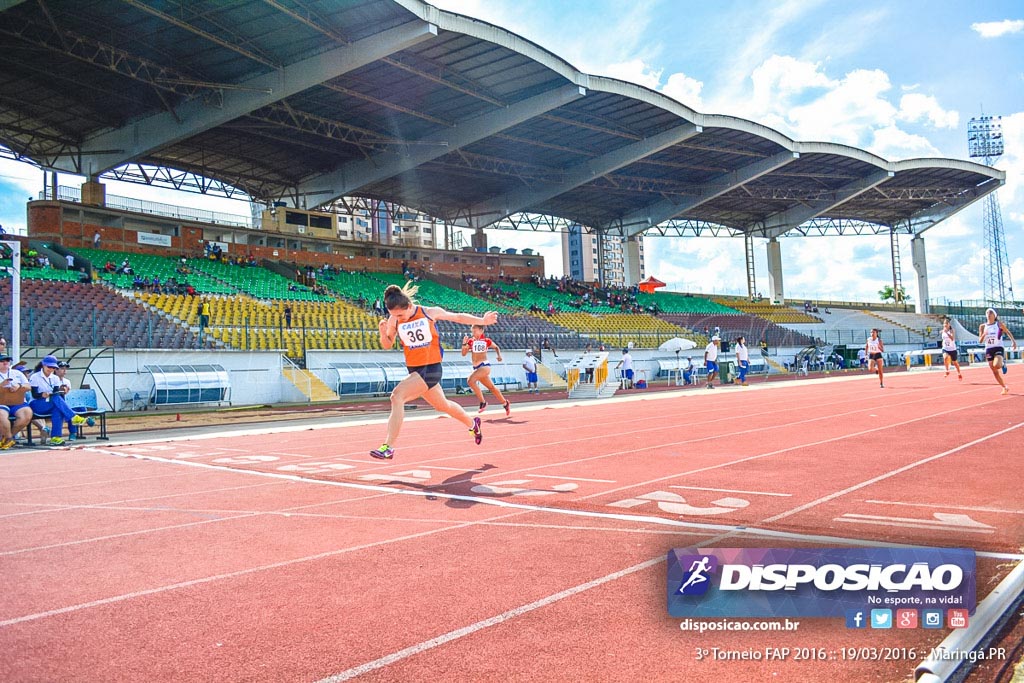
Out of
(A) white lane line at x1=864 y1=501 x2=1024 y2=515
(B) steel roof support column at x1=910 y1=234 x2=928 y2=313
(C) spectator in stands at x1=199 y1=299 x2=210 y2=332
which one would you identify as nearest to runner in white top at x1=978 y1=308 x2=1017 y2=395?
(A) white lane line at x1=864 y1=501 x2=1024 y2=515

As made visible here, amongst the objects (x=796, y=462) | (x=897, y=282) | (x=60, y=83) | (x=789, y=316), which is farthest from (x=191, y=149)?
(x=897, y=282)

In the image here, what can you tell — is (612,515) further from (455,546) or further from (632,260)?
(632,260)

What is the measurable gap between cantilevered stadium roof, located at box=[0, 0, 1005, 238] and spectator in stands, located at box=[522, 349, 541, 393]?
13.9 meters

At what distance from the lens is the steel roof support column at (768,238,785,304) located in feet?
226

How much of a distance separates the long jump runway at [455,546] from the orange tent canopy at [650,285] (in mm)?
56824

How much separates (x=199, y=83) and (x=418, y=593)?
1374 inches

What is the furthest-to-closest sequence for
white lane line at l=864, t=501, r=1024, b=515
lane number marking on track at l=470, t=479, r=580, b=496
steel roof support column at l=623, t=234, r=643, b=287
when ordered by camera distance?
1. steel roof support column at l=623, t=234, r=643, b=287
2. lane number marking on track at l=470, t=479, r=580, b=496
3. white lane line at l=864, t=501, r=1024, b=515

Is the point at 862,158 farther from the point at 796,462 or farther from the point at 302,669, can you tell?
the point at 302,669

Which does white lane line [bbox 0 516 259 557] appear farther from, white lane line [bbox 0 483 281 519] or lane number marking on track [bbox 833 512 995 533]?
lane number marking on track [bbox 833 512 995 533]

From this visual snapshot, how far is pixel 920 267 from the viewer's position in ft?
236

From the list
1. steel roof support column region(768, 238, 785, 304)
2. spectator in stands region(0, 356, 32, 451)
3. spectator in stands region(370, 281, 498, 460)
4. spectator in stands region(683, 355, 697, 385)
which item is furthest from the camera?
steel roof support column region(768, 238, 785, 304)

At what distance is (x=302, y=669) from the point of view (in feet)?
9.63

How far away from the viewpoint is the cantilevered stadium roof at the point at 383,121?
29.5m

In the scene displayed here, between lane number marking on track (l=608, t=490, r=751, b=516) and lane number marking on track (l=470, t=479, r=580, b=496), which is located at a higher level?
lane number marking on track (l=608, t=490, r=751, b=516)
